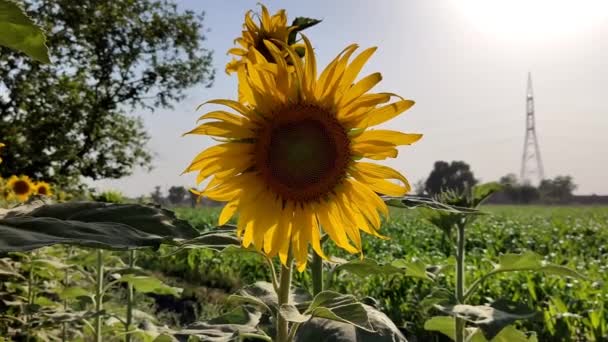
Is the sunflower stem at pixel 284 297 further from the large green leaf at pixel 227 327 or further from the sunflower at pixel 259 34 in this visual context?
the sunflower at pixel 259 34

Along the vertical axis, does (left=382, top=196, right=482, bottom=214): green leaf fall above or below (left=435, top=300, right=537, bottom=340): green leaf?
above

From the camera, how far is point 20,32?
2.35ft

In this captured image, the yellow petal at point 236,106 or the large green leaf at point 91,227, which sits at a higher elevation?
the yellow petal at point 236,106

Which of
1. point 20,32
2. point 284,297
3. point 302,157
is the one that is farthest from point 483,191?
point 20,32

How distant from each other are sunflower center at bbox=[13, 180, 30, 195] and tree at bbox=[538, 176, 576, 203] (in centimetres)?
8456

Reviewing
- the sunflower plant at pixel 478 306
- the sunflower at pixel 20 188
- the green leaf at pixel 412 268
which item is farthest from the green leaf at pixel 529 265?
the sunflower at pixel 20 188

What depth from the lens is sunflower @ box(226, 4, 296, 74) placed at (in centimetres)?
136

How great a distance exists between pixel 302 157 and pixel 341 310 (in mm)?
369

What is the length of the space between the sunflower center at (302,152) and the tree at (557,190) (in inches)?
3443

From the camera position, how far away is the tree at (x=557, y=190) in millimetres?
82688

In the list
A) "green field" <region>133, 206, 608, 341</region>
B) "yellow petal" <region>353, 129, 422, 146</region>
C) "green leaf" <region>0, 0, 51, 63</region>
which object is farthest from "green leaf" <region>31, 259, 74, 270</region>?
"green leaf" <region>0, 0, 51, 63</region>

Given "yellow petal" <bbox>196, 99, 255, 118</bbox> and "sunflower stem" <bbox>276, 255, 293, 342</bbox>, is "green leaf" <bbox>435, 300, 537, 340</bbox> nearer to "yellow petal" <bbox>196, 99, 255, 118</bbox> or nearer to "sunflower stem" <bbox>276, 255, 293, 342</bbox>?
"sunflower stem" <bbox>276, 255, 293, 342</bbox>

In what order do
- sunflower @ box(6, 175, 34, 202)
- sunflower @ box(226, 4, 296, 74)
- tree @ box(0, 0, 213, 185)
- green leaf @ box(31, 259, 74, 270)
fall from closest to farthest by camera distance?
sunflower @ box(226, 4, 296, 74) < green leaf @ box(31, 259, 74, 270) < sunflower @ box(6, 175, 34, 202) < tree @ box(0, 0, 213, 185)

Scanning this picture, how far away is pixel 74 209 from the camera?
2.63 ft
